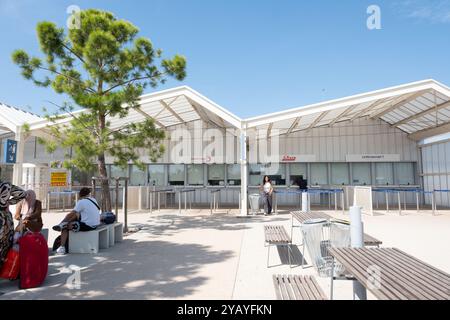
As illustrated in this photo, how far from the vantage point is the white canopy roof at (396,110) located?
10281mm

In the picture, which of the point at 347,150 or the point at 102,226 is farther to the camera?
the point at 347,150

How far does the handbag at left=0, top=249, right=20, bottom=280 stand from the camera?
12.6 ft

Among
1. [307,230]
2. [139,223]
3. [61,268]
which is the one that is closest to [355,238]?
[307,230]

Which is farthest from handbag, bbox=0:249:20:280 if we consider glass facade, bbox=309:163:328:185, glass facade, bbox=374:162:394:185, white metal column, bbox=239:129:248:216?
glass facade, bbox=374:162:394:185

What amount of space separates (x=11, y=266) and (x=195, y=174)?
13.8m

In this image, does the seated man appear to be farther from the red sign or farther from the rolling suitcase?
the red sign

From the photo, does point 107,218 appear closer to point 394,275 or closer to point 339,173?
point 394,275

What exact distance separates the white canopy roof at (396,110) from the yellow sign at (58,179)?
9.35 meters

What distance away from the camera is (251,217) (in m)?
10.7

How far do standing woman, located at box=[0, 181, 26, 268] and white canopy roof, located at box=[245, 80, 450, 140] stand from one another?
26.7 ft

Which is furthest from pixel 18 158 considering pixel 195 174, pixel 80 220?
pixel 195 174

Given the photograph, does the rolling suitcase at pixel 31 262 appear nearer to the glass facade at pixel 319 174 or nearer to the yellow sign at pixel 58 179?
the yellow sign at pixel 58 179
